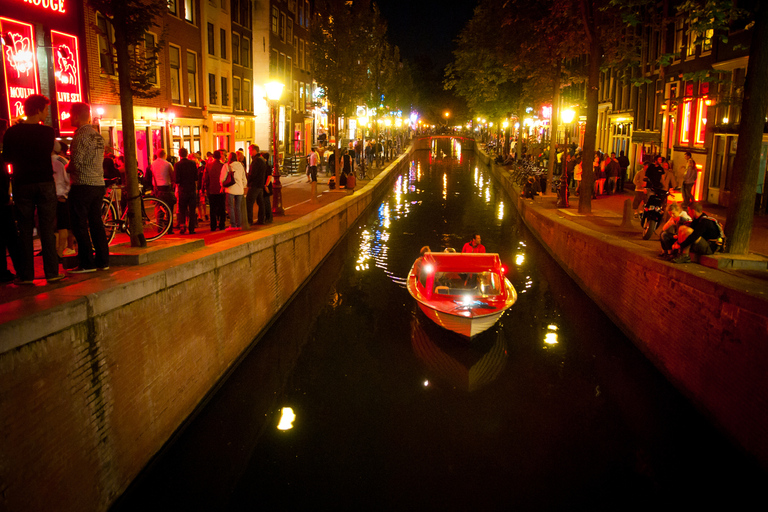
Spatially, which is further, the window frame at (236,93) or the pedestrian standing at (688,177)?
the window frame at (236,93)

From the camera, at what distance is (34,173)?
259 inches

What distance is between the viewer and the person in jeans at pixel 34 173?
650cm

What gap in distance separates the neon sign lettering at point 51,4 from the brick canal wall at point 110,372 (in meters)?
9.82

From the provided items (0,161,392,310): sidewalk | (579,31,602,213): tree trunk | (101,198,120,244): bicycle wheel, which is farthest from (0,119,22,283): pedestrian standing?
(579,31,602,213): tree trunk

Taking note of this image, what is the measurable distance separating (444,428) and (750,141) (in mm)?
6440

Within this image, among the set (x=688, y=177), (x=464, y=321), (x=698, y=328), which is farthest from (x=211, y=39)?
(x=698, y=328)

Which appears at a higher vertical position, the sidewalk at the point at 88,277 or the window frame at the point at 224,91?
the window frame at the point at 224,91

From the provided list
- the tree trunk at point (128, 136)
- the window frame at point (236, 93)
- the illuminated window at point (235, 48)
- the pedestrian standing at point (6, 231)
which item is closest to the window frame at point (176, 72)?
the window frame at point (236, 93)

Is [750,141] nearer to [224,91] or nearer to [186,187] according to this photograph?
[186,187]

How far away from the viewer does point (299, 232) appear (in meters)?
14.4

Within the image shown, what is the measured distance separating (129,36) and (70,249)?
120 inches

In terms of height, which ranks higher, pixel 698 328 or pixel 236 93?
pixel 236 93

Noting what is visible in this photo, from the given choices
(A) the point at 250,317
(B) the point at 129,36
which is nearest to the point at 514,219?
(A) the point at 250,317

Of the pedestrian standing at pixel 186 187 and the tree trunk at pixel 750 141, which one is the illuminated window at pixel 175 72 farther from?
the tree trunk at pixel 750 141
